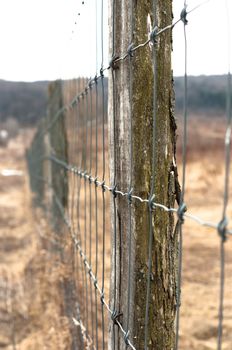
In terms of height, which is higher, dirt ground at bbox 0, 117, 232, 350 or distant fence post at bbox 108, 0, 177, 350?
distant fence post at bbox 108, 0, 177, 350

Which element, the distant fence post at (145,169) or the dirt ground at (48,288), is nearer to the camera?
the distant fence post at (145,169)

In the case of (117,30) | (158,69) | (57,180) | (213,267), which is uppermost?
(117,30)

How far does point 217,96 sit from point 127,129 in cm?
2619

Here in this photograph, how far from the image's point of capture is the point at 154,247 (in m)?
1.56

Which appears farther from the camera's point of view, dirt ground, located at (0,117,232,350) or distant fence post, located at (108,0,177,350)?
dirt ground, located at (0,117,232,350)

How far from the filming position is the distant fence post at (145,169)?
152cm

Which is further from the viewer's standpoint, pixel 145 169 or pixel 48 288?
pixel 48 288

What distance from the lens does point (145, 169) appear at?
60.7 inches

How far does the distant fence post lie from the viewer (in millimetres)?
1521

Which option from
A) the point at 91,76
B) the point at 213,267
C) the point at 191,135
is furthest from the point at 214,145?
the point at 91,76

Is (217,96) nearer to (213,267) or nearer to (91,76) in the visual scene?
(213,267)

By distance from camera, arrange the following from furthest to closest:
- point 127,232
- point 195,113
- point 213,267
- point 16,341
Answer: point 195,113 → point 213,267 → point 16,341 → point 127,232

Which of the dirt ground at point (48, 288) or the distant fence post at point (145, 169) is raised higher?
the distant fence post at point (145, 169)

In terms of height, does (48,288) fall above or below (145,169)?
below
